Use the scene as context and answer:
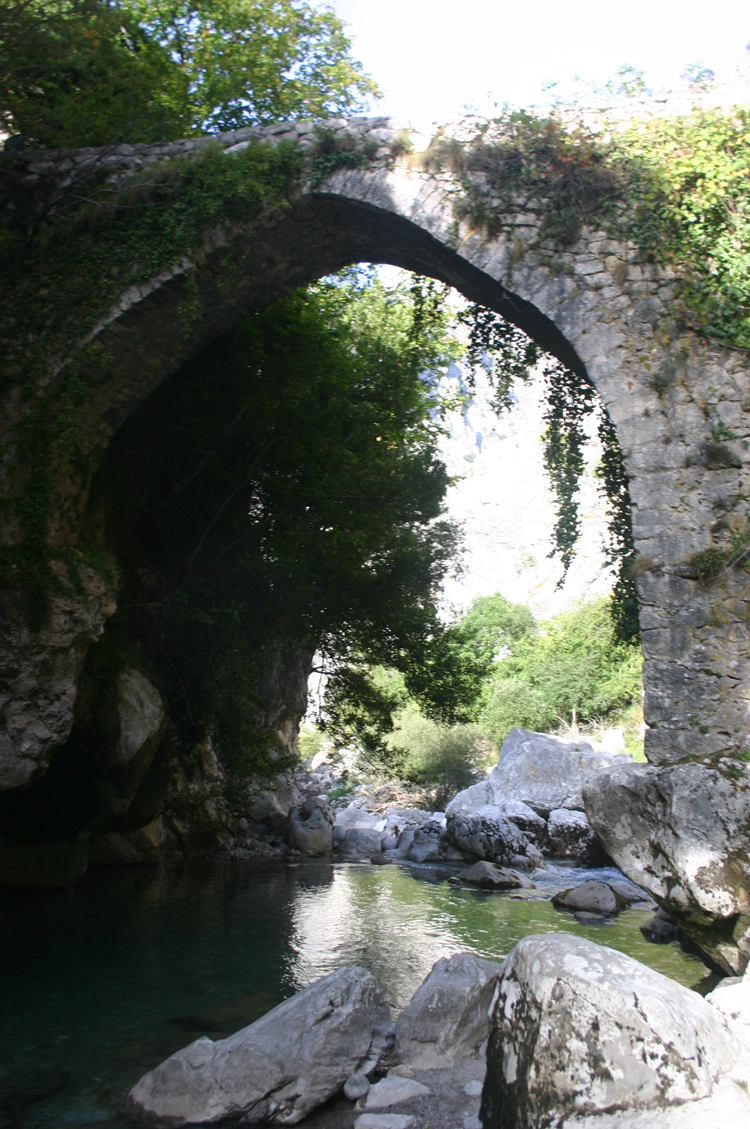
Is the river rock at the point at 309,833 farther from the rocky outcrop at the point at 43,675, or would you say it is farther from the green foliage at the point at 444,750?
the green foliage at the point at 444,750

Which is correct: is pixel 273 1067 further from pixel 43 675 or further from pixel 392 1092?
pixel 43 675

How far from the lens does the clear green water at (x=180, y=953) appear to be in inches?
147

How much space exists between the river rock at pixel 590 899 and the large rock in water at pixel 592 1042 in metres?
5.61

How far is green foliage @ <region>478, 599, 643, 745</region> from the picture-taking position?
2545 cm

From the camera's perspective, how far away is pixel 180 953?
5758 mm

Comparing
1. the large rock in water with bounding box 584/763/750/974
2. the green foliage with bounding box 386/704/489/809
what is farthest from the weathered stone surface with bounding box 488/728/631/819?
the large rock in water with bounding box 584/763/750/974

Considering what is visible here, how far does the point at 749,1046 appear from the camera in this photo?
2738 mm

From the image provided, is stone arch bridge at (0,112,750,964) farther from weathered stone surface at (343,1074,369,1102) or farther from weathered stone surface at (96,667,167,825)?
weathered stone surface at (343,1074,369,1102)

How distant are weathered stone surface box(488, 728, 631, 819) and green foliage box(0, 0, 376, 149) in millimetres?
12931

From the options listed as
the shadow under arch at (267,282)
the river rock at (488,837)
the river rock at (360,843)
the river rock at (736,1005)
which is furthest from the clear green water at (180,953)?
the shadow under arch at (267,282)

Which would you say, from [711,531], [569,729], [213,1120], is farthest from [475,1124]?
[569,729]

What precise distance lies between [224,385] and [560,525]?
3.90 meters

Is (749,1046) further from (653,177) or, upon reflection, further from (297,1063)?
(653,177)

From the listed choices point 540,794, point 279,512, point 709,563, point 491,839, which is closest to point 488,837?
point 491,839
